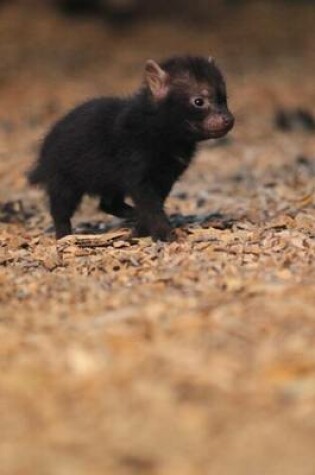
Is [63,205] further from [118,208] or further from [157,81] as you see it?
[157,81]

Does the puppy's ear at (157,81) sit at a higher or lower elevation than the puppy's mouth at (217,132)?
higher

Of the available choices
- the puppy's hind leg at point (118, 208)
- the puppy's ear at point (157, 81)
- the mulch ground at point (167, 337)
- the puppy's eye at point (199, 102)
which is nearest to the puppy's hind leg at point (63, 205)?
the mulch ground at point (167, 337)

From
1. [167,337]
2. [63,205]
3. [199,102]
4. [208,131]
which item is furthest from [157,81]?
[167,337]

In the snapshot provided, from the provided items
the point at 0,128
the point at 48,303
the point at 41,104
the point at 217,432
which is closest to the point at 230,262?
the point at 48,303

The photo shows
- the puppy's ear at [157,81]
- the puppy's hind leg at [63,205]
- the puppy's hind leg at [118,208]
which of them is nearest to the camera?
the puppy's ear at [157,81]

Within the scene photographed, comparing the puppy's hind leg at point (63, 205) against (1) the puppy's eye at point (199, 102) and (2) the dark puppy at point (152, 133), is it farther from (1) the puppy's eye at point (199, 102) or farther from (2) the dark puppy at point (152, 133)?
(1) the puppy's eye at point (199, 102)

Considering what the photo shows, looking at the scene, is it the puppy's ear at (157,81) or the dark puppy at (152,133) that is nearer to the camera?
the dark puppy at (152,133)

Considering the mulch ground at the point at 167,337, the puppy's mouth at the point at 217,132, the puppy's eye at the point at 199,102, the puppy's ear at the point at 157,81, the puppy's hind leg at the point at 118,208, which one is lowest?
the mulch ground at the point at 167,337
